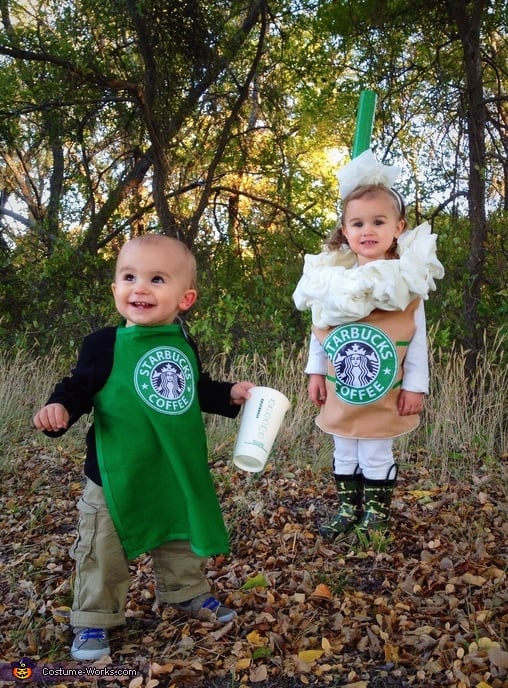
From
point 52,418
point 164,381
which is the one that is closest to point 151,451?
point 164,381

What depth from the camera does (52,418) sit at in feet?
8.14

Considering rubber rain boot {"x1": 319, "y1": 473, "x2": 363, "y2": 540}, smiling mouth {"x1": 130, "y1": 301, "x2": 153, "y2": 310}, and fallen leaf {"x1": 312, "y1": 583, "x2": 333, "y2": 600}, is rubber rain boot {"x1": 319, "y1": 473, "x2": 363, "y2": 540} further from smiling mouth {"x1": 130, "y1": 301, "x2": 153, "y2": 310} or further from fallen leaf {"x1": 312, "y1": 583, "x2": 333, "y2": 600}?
smiling mouth {"x1": 130, "y1": 301, "x2": 153, "y2": 310}

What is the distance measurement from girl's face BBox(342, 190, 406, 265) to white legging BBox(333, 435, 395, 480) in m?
0.82

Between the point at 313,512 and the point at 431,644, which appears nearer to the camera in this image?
the point at 431,644

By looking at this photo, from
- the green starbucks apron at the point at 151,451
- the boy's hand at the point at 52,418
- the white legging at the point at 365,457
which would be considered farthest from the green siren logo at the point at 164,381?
the white legging at the point at 365,457

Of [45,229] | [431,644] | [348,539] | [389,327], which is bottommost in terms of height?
[431,644]

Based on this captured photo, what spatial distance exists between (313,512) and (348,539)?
476 millimetres

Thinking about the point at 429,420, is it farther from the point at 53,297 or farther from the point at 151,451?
the point at 53,297

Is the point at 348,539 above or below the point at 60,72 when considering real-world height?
below

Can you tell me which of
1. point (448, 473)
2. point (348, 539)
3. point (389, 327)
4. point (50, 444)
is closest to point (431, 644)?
point (348, 539)

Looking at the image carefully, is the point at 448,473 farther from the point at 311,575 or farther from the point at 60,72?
the point at 60,72

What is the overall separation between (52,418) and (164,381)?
1.36 feet

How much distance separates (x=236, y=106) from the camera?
7289mm

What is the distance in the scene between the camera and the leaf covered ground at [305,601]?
2.47m
